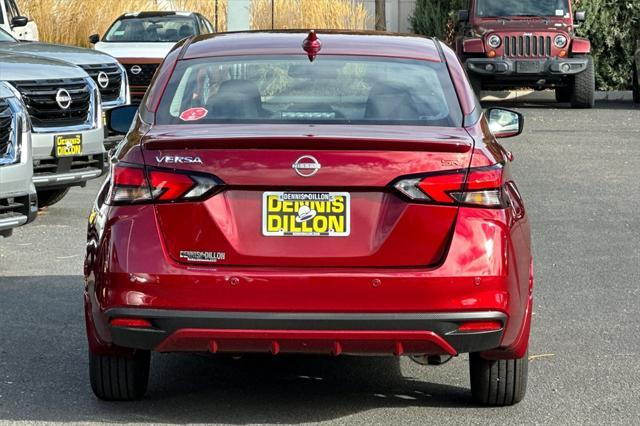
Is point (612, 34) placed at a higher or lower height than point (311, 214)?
lower

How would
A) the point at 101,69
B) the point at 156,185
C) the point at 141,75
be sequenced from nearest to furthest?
1. the point at 156,185
2. the point at 101,69
3. the point at 141,75

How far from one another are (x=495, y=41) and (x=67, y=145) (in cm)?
1337

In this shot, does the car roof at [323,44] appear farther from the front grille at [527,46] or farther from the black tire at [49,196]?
the front grille at [527,46]

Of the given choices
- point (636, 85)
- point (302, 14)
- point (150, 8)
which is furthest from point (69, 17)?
point (636, 85)

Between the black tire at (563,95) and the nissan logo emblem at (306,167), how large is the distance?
2111 cm

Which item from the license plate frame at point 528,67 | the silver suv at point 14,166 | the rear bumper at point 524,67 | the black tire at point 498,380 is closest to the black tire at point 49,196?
the silver suv at point 14,166

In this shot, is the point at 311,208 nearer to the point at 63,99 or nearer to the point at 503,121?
the point at 503,121

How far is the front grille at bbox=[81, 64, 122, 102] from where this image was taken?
16631 mm

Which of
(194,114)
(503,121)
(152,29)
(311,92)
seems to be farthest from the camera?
(152,29)

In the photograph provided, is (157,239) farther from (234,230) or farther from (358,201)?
(358,201)

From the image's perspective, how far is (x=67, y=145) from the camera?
1291cm

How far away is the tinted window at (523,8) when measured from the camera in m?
25.8

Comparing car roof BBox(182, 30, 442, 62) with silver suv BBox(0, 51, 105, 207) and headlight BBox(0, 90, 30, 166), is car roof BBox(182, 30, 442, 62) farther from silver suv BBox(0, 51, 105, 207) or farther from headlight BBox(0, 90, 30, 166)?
silver suv BBox(0, 51, 105, 207)

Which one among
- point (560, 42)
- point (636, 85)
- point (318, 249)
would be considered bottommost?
point (636, 85)
